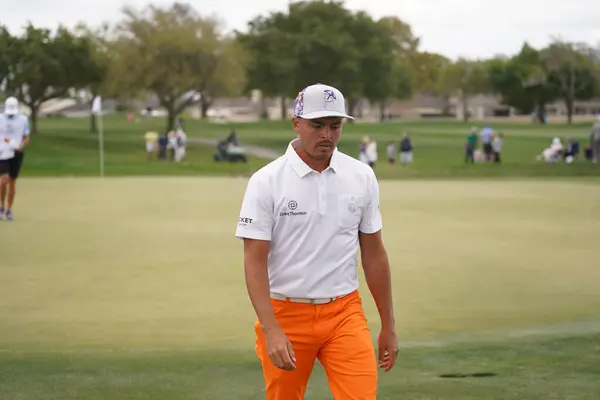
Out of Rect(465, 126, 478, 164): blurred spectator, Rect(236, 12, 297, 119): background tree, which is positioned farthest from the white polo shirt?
Rect(236, 12, 297, 119): background tree

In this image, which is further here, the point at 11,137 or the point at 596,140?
the point at 596,140

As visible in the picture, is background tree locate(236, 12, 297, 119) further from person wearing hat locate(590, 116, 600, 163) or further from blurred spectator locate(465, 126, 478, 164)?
person wearing hat locate(590, 116, 600, 163)

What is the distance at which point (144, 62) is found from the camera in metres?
68.5

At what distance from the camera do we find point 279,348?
4504 mm

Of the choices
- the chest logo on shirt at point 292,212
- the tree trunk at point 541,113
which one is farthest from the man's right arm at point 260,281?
the tree trunk at point 541,113

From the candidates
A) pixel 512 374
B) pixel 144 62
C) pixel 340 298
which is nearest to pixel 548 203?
pixel 512 374

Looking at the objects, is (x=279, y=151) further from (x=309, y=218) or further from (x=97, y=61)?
(x=309, y=218)

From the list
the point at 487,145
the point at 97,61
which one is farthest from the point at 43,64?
the point at 487,145

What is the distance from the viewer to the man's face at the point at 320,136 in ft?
15.0

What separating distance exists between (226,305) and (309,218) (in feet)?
19.5

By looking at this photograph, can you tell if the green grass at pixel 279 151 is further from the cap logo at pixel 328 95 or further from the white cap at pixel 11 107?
the cap logo at pixel 328 95

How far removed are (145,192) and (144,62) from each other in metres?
42.4

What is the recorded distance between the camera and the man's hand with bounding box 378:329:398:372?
195 inches

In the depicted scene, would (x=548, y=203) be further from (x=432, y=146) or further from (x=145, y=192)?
(x=432, y=146)
